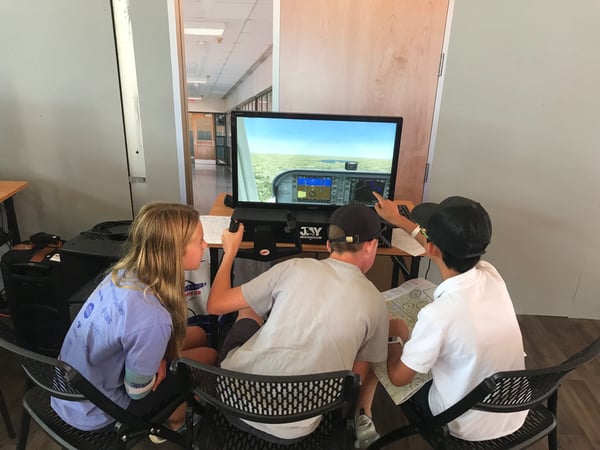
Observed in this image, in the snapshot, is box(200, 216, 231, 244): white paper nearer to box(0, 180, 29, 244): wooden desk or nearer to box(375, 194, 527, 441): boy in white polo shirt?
box(375, 194, 527, 441): boy in white polo shirt

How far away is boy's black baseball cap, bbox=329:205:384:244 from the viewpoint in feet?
3.94

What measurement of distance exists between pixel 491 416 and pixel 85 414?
3.75 feet

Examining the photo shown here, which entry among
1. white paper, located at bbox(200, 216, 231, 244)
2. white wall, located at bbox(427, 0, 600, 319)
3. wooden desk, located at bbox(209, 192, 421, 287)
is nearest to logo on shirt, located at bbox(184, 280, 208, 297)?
wooden desk, located at bbox(209, 192, 421, 287)

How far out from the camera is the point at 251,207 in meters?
1.91

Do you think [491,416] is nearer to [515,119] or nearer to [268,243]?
[268,243]

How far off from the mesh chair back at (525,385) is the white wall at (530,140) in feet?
5.03

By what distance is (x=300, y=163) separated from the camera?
1820mm

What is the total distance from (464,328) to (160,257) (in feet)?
2.79

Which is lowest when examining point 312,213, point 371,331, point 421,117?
point 371,331

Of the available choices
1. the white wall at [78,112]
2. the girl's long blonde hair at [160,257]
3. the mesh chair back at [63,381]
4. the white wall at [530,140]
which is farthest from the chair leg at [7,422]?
the white wall at [530,140]

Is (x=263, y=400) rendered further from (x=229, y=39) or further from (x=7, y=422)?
(x=229, y=39)

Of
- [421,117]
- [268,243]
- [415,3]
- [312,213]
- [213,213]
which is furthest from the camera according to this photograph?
[421,117]

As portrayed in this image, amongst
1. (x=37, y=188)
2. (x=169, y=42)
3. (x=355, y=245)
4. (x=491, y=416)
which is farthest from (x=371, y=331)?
(x=37, y=188)

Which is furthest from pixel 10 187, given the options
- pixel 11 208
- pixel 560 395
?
pixel 560 395
